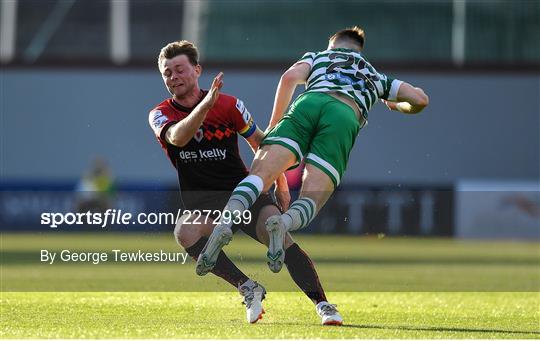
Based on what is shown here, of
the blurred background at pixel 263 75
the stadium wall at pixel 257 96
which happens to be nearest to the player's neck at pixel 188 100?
the blurred background at pixel 263 75

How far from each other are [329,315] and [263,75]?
76.2 feet

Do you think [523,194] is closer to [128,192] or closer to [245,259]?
[128,192]

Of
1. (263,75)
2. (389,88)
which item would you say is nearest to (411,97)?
(389,88)

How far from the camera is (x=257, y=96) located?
31234 mm

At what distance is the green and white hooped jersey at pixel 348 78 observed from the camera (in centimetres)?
893

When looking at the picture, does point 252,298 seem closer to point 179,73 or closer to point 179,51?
point 179,73

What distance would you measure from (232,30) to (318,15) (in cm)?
219

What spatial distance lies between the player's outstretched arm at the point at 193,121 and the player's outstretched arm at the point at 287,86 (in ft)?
2.13

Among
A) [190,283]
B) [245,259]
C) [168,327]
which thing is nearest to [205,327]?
[168,327]

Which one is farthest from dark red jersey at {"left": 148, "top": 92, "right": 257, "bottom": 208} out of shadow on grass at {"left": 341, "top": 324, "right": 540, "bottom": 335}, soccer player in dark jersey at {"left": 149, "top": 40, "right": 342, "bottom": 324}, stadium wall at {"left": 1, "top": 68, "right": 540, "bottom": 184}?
stadium wall at {"left": 1, "top": 68, "right": 540, "bottom": 184}

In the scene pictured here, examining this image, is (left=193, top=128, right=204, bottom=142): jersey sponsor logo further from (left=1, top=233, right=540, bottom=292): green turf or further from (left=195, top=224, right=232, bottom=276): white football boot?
(left=1, top=233, right=540, bottom=292): green turf

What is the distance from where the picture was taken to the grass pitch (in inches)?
328

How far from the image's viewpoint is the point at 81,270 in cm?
1588

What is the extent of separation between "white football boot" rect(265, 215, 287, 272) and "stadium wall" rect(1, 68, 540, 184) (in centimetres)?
2341
